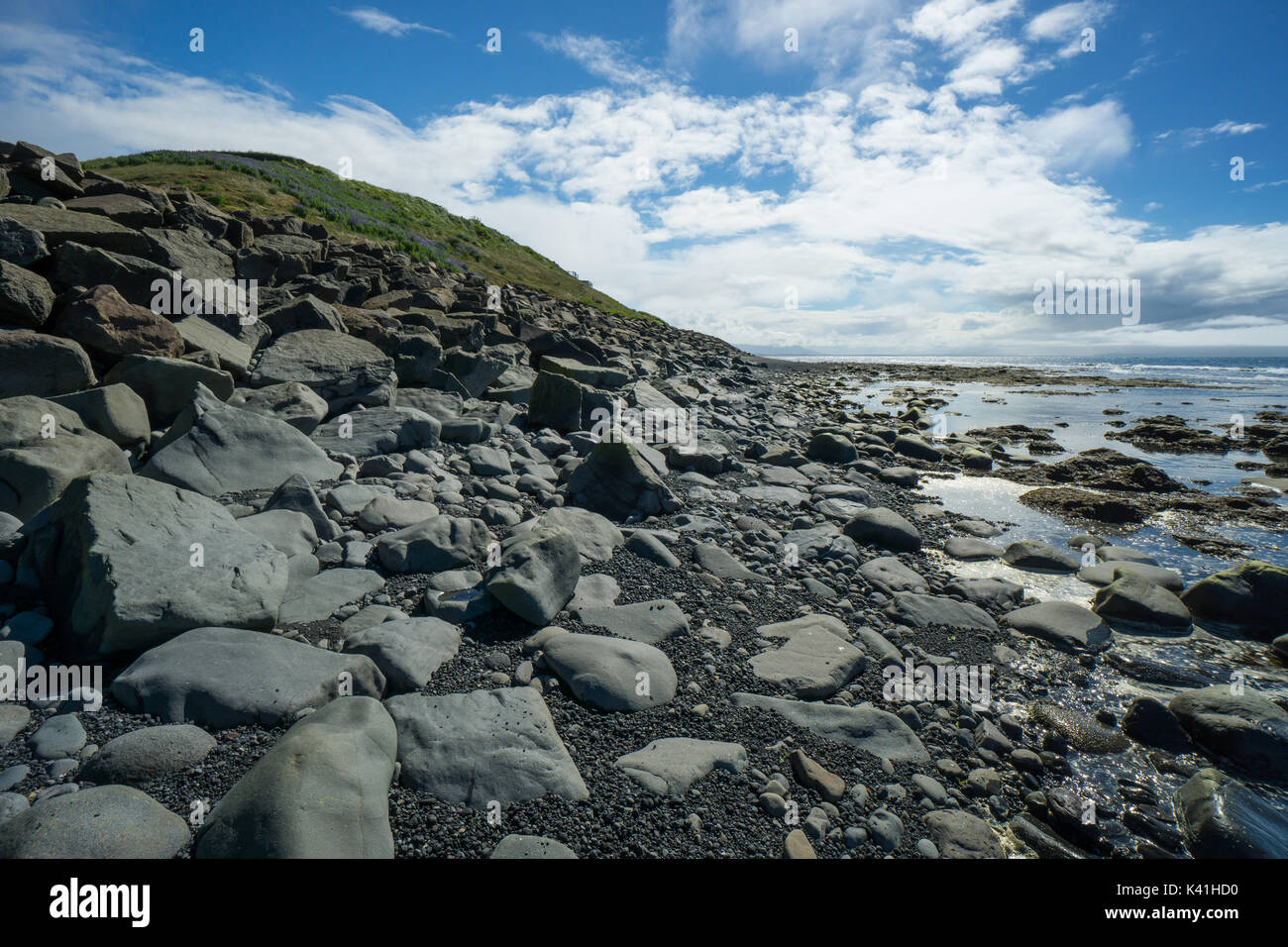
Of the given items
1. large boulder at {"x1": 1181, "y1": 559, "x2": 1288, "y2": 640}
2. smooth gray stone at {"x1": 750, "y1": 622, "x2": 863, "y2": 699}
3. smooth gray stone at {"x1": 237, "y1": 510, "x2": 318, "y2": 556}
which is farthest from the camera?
large boulder at {"x1": 1181, "y1": 559, "x2": 1288, "y2": 640}

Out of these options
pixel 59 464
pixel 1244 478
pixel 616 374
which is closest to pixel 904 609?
pixel 59 464

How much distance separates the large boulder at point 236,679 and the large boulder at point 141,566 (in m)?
0.18

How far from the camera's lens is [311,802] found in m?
2.62

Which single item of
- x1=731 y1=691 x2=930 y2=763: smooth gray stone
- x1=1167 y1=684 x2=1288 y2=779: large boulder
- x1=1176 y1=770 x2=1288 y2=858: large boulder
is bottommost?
x1=1176 y1=770 x2=1288 y2=858: large boulder

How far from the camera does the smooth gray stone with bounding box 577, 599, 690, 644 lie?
5059 mm

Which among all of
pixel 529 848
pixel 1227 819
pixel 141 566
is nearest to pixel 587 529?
pixel 141 566

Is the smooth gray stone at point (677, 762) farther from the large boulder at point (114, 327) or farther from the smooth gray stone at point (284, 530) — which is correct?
the large boulder at point (114, 327)

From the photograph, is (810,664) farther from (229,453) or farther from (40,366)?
(40,366)

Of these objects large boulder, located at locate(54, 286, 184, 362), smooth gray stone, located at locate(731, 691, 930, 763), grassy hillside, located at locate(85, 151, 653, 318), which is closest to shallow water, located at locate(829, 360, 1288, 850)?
smooth gray stone, located at locate(731, 691, 930, 763)

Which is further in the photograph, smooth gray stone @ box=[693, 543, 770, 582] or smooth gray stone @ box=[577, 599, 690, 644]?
smooth gray stone @ box=[693, 543, 770, 582]

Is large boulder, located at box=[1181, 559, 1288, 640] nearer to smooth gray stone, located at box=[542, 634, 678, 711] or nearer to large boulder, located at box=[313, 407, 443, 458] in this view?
smooth gray stone, located at box=[542, 634, 678, 711]

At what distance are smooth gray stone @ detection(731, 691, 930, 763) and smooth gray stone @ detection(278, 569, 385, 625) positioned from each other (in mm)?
3229

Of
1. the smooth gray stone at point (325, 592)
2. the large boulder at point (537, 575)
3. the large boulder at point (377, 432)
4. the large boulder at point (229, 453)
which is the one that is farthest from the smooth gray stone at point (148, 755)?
the large boulder at point (377, 432)

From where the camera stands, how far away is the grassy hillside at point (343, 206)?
2823 centimetres
